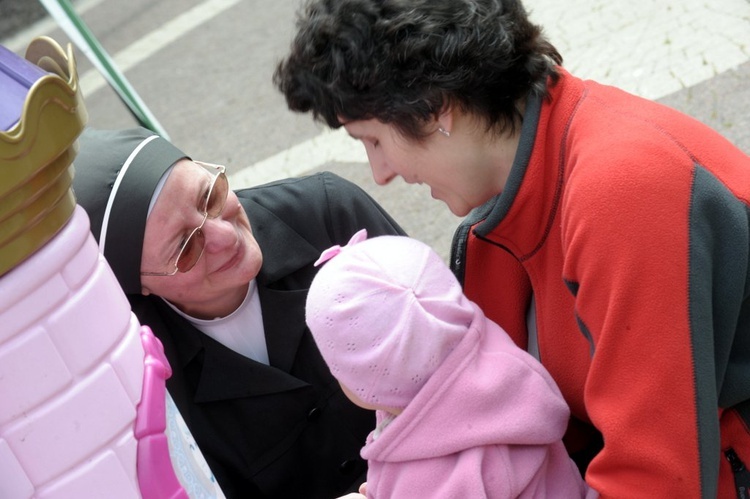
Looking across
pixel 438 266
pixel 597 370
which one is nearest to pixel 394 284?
pixel 438 266

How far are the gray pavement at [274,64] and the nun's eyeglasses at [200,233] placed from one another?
6.01 feet

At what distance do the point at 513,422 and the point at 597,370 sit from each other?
184 mm

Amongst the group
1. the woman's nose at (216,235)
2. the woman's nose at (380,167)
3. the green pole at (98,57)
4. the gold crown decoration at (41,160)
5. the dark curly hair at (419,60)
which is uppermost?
the gold crown decoration at (41,160)

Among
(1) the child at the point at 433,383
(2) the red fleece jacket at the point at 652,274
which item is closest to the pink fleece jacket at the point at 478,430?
(1) the child at the point at 433,383

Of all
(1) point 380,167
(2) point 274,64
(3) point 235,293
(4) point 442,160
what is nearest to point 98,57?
(2) point 274,64

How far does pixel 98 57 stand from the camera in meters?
3.63

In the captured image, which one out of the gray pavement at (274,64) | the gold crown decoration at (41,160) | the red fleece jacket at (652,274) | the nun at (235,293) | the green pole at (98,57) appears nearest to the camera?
the gold crown decoration at (41,160)

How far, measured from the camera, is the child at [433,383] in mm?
1516

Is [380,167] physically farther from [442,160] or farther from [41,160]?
[41,160]

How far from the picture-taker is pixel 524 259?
1.65m

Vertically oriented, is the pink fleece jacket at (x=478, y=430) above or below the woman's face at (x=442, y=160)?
below

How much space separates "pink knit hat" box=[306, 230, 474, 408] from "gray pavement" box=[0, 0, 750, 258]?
2.18m

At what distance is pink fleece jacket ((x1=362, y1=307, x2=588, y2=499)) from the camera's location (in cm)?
150

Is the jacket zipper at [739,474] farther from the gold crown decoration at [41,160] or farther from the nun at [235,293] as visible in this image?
the gold crown decoration at [41,160]
